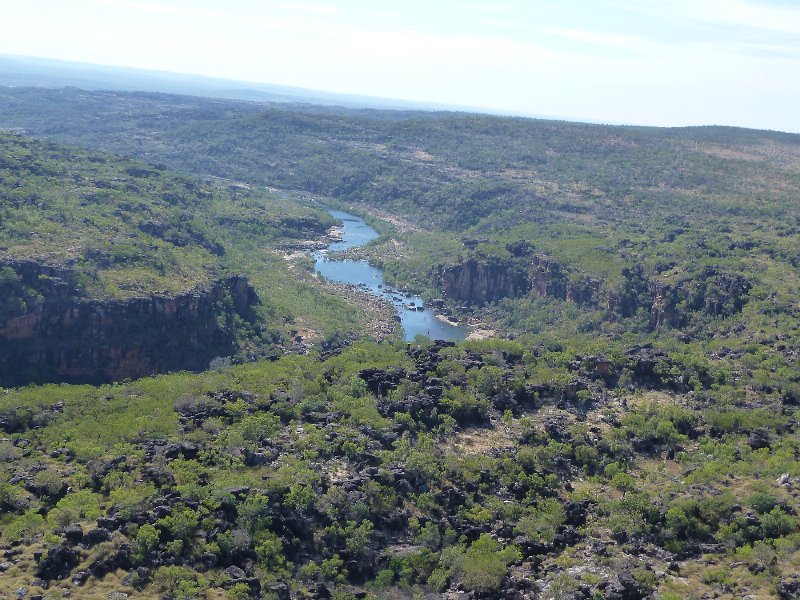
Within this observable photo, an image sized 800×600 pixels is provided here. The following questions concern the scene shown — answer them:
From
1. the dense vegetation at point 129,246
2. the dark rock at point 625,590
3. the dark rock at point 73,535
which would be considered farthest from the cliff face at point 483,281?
the dark rock at point 73,535

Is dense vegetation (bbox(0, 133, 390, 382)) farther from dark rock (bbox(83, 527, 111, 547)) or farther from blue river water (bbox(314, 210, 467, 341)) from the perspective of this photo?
dark rock (bbox(83, 527, 111, 547))

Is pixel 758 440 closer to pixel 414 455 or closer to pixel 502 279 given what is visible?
pixel 414 455

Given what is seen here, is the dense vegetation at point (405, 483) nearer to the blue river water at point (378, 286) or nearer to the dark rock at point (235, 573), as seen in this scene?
the dark rock at point (235, 573)

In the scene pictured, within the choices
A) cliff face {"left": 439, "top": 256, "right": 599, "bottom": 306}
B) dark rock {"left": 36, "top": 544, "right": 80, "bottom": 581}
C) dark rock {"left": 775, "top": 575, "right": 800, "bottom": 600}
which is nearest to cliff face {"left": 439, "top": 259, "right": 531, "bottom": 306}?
cliff face {"left": 439, "top": 256, "right": 599, "bottom": 306}

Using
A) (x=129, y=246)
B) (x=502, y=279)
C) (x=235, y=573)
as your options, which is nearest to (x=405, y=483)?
(x=235, y=573)

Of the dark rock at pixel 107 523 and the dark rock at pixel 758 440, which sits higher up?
the dark rock at pixel 758 440

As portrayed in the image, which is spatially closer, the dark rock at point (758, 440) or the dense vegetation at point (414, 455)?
the dense vegetation at point (414, 455)

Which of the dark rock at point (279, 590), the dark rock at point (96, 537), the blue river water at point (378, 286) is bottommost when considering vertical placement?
the blue river water at point (378, 286)

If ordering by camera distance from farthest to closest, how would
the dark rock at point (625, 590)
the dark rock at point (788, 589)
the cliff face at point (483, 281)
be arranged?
1. the cliff face at point (483, 281)
2. the dark rock at point (625, 590)
3. the dark rock at point (788, 589)
